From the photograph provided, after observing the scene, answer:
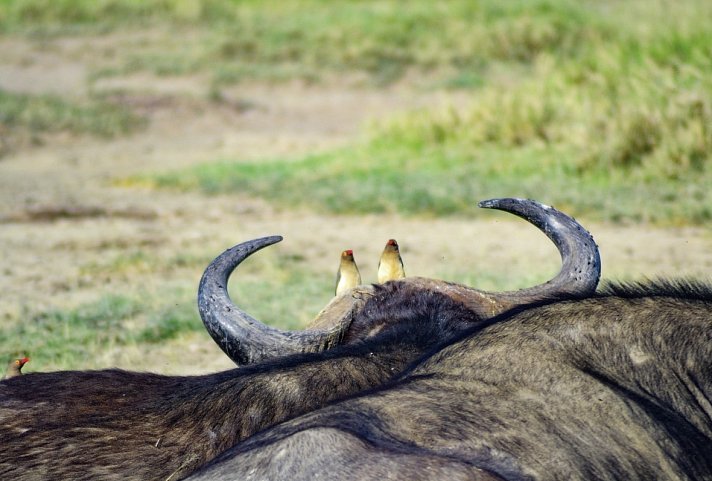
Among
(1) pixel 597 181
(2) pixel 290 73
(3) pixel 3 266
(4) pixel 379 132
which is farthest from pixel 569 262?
(2) pixel 290 73

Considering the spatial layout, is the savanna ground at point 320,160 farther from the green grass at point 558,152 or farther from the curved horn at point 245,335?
the curved horn at point 245,335

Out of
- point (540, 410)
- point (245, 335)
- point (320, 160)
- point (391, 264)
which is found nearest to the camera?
point (540, 410)

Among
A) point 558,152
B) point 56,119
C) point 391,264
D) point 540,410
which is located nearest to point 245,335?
point 391,264

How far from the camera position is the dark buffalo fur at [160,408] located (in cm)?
263

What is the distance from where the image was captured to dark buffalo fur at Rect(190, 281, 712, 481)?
7.68 ft

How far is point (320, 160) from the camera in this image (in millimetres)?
12148

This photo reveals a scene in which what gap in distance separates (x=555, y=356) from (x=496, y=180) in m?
7.31

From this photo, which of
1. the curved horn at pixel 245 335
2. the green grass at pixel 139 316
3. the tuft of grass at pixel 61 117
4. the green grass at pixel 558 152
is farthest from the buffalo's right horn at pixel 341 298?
the tuft of grass at pixel 61 117

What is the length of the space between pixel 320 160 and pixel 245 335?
28.7ft

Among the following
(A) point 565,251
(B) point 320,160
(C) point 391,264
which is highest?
(A) point 565,251

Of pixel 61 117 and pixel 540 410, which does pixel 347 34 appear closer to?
pixel 61 117

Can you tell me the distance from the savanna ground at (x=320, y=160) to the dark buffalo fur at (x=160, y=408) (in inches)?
88.8

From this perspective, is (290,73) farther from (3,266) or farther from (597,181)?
(3,266)

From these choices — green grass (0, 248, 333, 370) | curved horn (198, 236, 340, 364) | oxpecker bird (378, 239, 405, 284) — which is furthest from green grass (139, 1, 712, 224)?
curved horn (198, 236, 340, 364)
